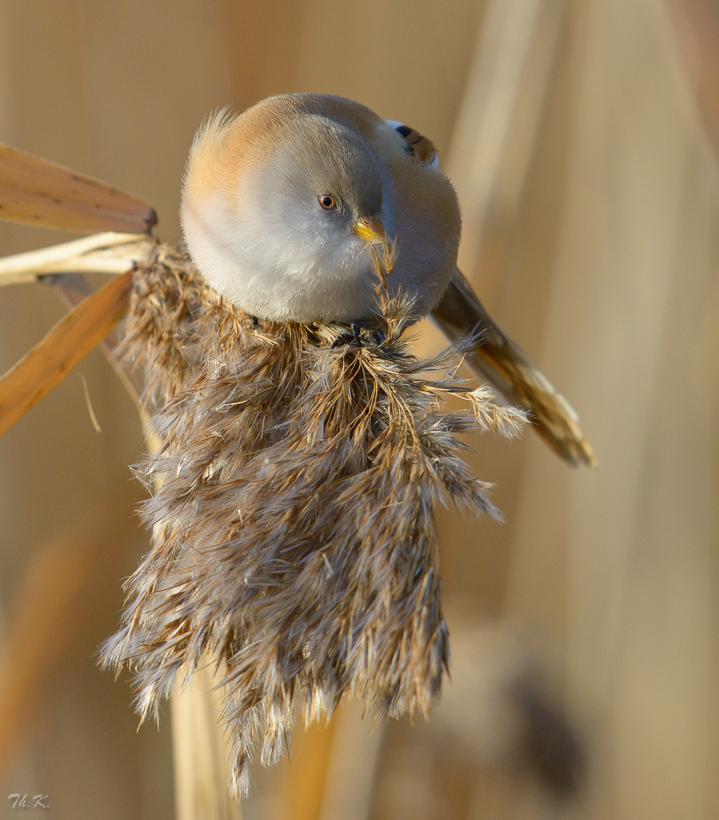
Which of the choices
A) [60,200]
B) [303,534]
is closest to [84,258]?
[60,200]

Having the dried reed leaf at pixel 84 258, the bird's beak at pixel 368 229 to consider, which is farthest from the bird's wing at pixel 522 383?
the dried reed leaf at pixel 84 258

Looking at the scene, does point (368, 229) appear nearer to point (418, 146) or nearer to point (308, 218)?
point (308, 218)

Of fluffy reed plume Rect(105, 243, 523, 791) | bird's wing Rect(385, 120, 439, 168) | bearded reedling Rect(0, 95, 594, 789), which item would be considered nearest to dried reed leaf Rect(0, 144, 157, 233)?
bearded reedling Rect(0, 95, 594, 789)

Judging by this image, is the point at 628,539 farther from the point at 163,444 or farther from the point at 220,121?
the point at 220,121

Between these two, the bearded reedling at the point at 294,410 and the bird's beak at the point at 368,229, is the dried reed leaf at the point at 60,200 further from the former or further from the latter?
the bird's beak at the point at 368,229

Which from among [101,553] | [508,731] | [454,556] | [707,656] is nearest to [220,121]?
[101,553]

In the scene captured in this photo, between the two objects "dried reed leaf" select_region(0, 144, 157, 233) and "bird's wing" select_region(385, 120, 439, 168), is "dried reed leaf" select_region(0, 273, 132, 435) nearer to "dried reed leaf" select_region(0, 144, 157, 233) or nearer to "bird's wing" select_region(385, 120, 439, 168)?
"dried reed leaf" select_region(0, 144, 157, 233)

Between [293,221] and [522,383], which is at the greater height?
[293,221]
